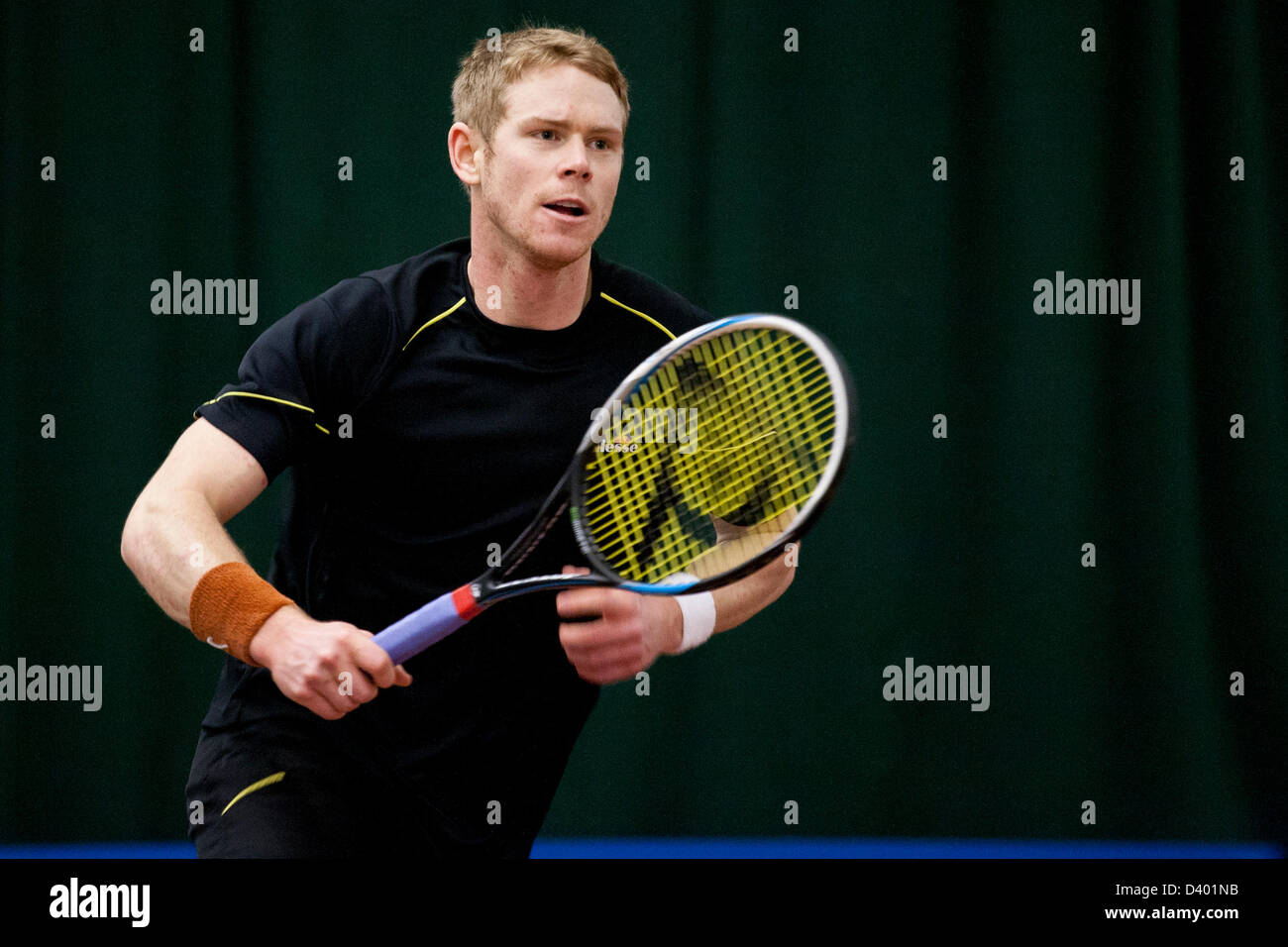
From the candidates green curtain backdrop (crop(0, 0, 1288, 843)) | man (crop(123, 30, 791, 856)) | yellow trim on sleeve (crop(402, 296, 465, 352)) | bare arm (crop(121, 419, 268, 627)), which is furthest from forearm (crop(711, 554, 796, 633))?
green curtain backdrop (crop(0, 0, 1288, 843))

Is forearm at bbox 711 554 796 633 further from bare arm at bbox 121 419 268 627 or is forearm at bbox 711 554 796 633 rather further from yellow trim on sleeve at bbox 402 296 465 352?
bare arm at bbox 121 419 268 627

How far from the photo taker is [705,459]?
5.34ft

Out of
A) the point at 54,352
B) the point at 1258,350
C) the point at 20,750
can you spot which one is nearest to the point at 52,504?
the point at 54,352

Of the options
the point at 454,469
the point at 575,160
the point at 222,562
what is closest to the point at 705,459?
the point at 454,469

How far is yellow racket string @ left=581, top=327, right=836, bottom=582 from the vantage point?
62.0 inches

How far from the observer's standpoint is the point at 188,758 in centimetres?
320

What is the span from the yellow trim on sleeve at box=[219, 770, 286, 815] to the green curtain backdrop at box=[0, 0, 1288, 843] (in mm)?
1715

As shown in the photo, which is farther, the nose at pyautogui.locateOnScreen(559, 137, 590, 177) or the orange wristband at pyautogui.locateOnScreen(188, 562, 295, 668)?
the nose at pyautogui.locateOnScreen(559, 137, 590, 177)

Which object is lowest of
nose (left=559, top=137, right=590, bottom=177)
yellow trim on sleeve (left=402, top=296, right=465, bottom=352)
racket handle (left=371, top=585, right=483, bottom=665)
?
racket handle (left=371, top=585, right=483, bottom=665)

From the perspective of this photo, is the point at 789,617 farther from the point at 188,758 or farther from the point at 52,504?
the point at 52,504

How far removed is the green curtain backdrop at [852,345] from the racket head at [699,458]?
5.38ft

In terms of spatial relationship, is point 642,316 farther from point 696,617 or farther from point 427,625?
point 427,625

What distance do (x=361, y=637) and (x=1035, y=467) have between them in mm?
2481

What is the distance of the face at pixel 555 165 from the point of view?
1.68 m
